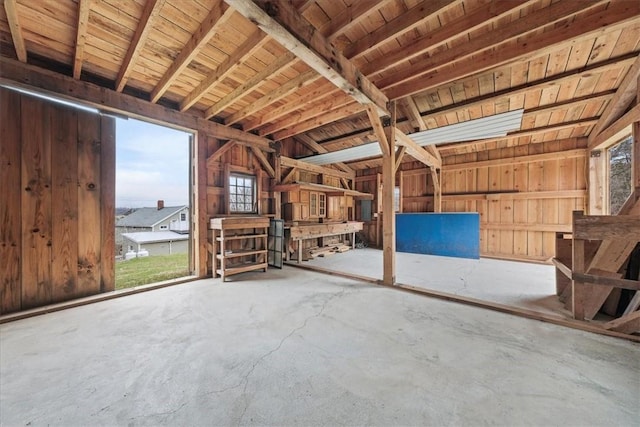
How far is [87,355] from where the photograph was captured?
182 cm

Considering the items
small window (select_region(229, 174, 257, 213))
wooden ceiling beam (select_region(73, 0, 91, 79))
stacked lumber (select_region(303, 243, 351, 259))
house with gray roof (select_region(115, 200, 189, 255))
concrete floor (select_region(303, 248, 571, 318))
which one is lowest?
concrete floor (select_region(303, 248, 571, 318))

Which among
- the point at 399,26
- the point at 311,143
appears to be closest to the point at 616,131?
the point at 399,26

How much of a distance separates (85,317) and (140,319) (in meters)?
0.64

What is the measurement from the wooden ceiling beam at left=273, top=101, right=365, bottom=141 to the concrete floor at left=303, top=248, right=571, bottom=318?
2.99 m

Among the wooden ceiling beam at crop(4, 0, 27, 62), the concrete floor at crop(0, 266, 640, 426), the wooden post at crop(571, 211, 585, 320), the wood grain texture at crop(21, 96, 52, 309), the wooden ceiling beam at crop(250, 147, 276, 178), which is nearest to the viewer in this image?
the concrete floor at crop(0, 266, 640, 426)

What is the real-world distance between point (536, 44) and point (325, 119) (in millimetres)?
3002

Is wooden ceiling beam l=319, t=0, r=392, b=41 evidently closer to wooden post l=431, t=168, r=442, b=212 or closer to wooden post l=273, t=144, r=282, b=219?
wooden post l=273, t=144, r=282, b=219

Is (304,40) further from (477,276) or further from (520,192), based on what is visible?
(520,192)

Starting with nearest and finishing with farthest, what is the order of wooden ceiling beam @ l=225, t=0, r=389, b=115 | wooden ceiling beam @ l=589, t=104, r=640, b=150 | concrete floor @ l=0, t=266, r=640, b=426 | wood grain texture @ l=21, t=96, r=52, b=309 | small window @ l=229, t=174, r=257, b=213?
1. concrete floor @ l=0, t=266, r=640, b=426
2. wooden ceiling beam @ l=225, t=0, r=389, b=115
3. wood grain texture @ l=21, t=96, r=52, b=309
4. wooden ceiling beam @ l=589, t=104, r=640, b=150
5. small window @ l=229, t=174, r=257, b=213

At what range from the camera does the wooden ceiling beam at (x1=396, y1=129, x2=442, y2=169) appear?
4.03m

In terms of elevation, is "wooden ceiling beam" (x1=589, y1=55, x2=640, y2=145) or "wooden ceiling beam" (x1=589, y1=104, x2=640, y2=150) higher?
"wooden ceiling beam" (x1=589, y1=55, x2=640, y2=145)

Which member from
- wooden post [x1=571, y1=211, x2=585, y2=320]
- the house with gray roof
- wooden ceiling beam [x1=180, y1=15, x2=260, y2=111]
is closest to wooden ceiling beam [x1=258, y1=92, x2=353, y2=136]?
wooden ceiling beam [x1=180, y1=15, x2=260, y2=111]

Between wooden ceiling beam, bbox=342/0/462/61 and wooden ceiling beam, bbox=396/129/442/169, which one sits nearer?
wooden ceiling beam, bbox=342/0/462/61

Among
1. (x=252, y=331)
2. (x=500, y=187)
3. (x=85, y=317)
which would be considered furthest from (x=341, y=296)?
(x=500, y=187)
